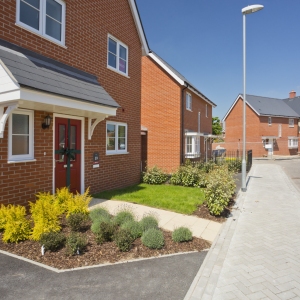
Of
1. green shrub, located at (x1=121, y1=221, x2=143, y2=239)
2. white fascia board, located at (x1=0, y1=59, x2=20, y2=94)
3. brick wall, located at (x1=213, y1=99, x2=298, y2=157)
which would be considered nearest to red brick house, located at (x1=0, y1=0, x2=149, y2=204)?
white fascia board, located at (x1=0, y1=59, x2=20, y2=94)

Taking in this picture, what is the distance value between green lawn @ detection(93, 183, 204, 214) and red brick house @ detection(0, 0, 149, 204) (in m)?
0.68

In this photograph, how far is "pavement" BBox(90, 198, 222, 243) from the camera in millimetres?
5404

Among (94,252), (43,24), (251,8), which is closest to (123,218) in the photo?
(94,252)

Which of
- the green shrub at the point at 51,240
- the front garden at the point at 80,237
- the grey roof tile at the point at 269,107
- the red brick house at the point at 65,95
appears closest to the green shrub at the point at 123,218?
the front garden at the point at 80,237

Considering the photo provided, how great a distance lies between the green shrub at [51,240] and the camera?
13.2ft

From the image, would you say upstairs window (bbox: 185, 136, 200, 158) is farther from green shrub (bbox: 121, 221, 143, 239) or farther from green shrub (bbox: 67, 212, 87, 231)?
green shrub (bbox: 67, 212, 87, 231)

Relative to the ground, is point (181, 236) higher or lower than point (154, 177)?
lower

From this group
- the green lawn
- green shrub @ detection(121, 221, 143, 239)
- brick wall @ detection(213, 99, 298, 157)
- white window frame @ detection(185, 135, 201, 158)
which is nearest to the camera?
green shrub @ detection(121, 221, 143, 239)

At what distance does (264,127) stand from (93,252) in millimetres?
37006

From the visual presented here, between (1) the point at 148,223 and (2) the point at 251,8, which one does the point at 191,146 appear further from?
(1) the point at 148,223

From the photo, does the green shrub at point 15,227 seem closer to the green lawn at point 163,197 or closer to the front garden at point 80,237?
the front garden at point 80,237

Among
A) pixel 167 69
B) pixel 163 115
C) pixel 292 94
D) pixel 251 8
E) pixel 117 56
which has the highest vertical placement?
pixel 292 94

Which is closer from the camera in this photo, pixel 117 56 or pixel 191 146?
pixel 117 56

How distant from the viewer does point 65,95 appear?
18.0 ft
